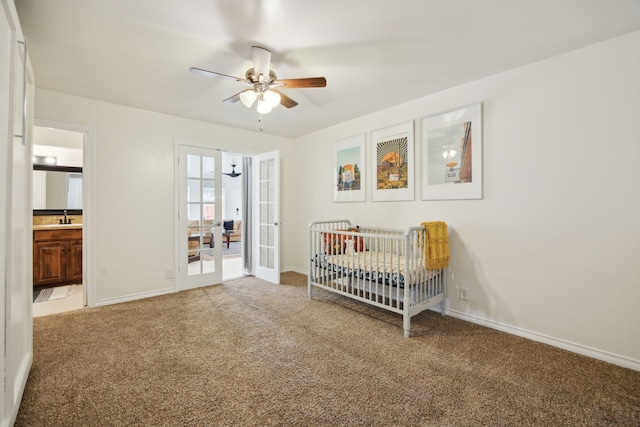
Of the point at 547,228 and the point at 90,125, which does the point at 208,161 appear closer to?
the point at 90,125

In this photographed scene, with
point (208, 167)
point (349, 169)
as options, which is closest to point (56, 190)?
point (208, 167)

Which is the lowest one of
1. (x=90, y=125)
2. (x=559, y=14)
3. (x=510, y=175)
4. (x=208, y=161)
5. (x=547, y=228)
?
(x=547, y=228)

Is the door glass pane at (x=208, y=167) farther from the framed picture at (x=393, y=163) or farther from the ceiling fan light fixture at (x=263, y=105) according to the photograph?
the framed picture at (x=393, y=163)

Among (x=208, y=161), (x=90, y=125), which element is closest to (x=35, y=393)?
(x=90, y=125)

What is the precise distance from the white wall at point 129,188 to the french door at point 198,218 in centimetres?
12

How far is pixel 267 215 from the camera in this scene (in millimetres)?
4324

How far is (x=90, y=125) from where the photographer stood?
9.99ft

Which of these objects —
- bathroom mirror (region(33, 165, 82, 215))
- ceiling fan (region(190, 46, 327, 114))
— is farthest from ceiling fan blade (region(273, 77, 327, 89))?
bathroom mirror (region(33, 165, 82, 215))

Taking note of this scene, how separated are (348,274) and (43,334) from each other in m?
2.77

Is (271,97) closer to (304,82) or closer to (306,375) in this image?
(304,82)

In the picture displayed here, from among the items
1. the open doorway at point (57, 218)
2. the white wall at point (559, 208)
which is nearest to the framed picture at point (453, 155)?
the white wall at point (559, 208)

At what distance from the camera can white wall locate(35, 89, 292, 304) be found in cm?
307

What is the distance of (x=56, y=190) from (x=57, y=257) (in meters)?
1.12

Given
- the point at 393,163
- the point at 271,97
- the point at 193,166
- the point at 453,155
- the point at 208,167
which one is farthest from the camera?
the point at 208,167
